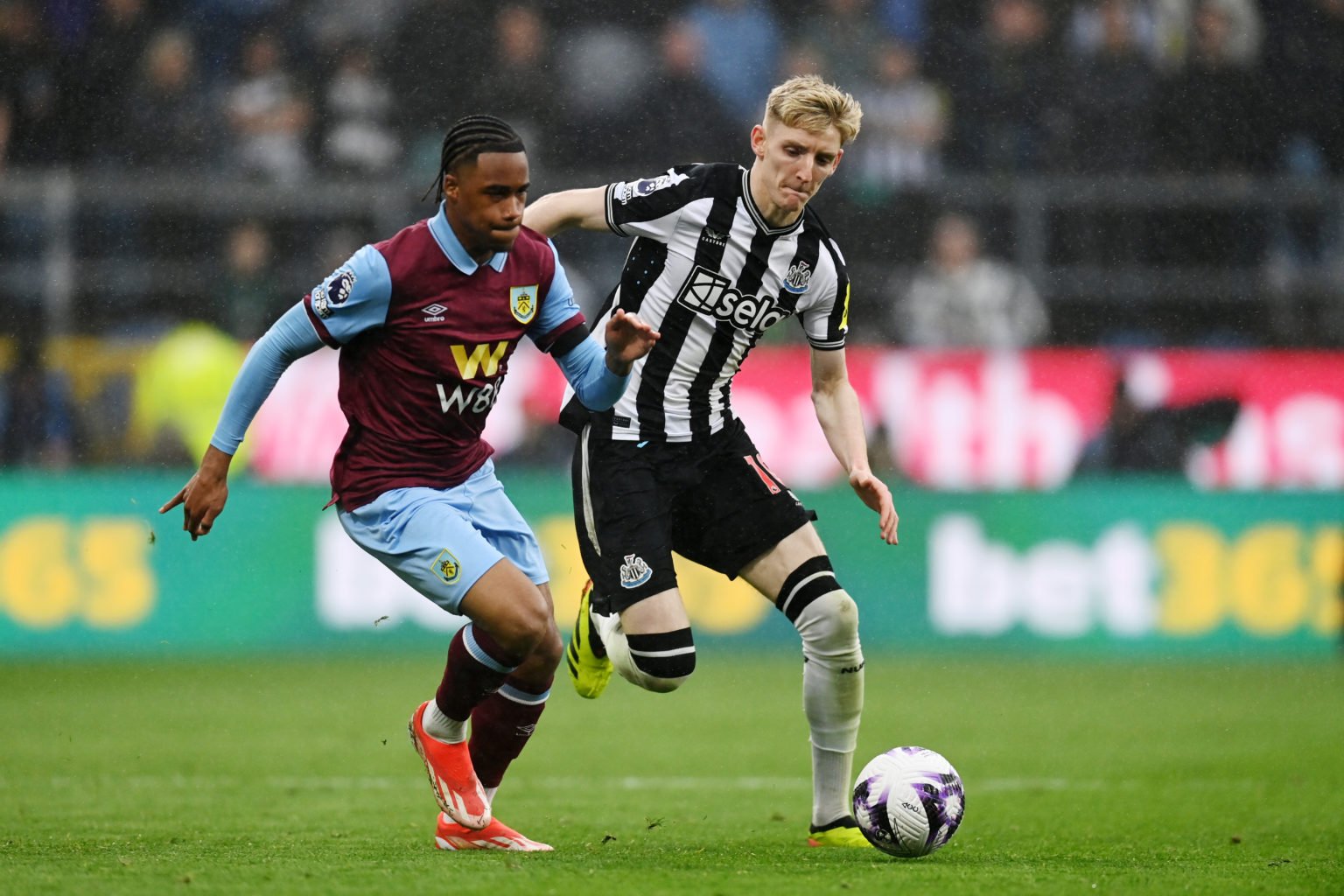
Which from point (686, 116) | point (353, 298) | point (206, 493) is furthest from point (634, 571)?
point (686, 116)

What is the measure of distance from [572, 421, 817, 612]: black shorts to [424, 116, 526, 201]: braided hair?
1.16 metres

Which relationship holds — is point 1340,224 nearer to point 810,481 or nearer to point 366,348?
point 810,481

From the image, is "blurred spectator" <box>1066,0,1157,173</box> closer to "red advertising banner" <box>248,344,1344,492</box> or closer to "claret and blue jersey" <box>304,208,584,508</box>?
"red advertising banner" <box>248,344,1344,492</box>

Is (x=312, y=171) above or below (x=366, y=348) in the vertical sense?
above

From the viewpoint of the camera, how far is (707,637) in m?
12.3

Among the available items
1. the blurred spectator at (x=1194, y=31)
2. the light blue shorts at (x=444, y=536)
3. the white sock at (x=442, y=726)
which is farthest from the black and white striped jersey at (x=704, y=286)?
the blurred spectator at (x=1194, y=31)

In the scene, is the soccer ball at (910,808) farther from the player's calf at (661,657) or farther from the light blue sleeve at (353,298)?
the light blue sleeve at (353,298)

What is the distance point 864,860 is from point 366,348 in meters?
2.11

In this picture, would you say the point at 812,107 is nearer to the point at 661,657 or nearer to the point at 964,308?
the point at 661,657

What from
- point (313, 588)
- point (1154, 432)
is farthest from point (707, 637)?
point (1154, 432)

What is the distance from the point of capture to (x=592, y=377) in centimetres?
559

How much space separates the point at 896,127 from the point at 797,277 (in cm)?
863

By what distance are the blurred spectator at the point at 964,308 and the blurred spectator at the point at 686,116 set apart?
195 centimetres

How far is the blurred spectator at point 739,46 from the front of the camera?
14.6 meters
